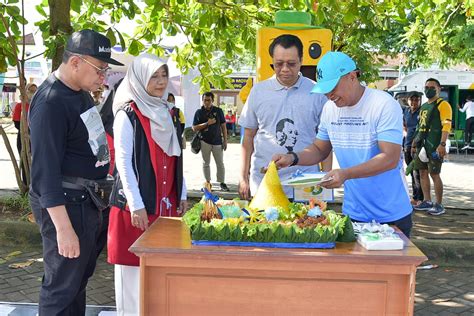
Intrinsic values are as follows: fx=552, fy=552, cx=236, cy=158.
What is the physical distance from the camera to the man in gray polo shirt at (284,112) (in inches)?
140

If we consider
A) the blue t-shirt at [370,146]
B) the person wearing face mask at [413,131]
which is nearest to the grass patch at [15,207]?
the blue t-shirt at [370,146]

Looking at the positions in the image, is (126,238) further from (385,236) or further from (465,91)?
(465,91)

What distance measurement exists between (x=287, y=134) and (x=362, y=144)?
828 millimetres

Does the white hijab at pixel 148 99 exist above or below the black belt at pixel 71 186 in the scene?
above

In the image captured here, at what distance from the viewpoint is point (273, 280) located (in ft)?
7.75

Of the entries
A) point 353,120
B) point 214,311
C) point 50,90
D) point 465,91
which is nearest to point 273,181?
point 353,120

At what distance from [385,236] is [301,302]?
0.47m

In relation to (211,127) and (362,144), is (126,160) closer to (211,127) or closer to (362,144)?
(362,144)

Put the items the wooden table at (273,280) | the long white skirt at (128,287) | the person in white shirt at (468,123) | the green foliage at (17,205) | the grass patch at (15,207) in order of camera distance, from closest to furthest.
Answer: the wooden table at (273,280), the long white skirt at (128,287), the grass patch at (15,207), the green foliage at (17,205), the person in white shirt at (468,123)

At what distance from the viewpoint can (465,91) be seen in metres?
19.5

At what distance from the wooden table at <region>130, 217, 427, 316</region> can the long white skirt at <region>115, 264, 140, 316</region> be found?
0.79 metres

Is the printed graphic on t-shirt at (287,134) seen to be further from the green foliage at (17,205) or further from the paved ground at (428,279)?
the green foliage at (17,205)

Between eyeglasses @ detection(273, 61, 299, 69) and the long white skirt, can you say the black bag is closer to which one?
eyeglasses @ detection(273, 61, 299, 69)

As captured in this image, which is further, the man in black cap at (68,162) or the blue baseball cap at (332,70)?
the blue baseball cap at (332,70)
